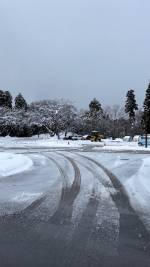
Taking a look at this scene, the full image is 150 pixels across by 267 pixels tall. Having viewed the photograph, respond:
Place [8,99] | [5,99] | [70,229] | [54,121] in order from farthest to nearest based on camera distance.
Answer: [8,99] < [5,99] < [54,121] < [70,229]

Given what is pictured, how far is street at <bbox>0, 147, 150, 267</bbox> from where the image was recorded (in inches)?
221

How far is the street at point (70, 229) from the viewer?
5.62 m

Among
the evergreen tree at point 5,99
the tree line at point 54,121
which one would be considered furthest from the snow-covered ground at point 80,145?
the evergreen tree at point 5,99

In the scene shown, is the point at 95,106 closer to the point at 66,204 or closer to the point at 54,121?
the point at 54,121

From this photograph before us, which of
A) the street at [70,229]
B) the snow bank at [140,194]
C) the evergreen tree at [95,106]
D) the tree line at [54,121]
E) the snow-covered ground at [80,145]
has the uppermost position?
the evergreen tree at [95,106]

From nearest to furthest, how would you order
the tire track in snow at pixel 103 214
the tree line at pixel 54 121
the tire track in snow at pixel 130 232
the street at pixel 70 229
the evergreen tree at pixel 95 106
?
1. the street at pixel 70 229
2. the tire track in snow at pixel 130 232
3. the tire track in snow at pixel 103 214
4. the tree line at pixel 54 121
5. the evergreen tree at pixel 95 106

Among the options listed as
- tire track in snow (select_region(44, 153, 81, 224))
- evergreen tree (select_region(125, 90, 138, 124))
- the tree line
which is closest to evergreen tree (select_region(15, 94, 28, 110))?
the tree line

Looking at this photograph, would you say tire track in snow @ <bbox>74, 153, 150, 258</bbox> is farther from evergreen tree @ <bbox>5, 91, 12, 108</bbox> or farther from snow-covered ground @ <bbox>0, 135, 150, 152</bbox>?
evergreen tree @ <bbox>5, 91, 12, 108</bbox>

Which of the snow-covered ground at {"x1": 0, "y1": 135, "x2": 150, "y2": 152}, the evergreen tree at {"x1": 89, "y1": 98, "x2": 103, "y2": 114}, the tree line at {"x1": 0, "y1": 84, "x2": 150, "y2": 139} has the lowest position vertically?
the snow-covered ground at {"x1": 0, "y1": 135, "x2": 150, "y2": 152}

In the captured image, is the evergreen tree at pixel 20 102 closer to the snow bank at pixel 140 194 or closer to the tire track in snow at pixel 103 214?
the snow bank at pixel 140 194

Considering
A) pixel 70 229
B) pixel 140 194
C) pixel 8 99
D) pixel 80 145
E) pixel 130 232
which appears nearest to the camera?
pixel 130 232

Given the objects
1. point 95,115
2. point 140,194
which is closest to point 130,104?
point 95,115

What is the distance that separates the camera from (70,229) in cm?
729

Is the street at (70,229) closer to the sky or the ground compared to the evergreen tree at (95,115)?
closer to the ground
